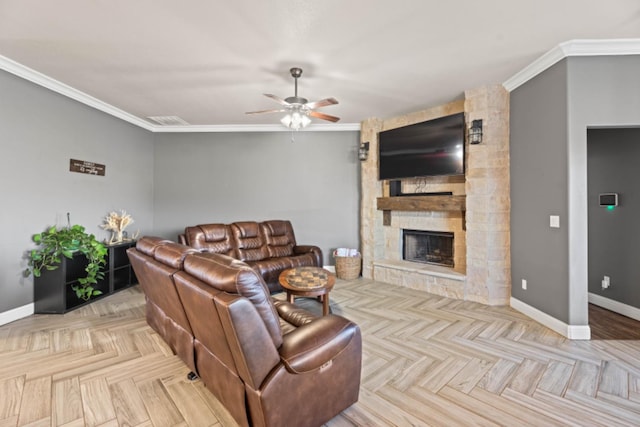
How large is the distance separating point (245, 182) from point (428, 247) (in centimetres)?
341

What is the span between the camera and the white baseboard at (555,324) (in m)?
2.68

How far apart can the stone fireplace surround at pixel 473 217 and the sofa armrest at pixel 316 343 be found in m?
2.70

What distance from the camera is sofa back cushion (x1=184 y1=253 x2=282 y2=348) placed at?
1369 mm

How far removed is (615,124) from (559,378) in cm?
231

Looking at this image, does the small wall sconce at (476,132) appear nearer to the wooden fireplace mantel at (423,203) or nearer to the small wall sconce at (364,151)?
the wooden fireplace mantel at (423,203)

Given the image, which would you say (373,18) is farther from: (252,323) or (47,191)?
(47,191)

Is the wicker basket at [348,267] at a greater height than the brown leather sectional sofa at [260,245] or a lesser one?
lesser

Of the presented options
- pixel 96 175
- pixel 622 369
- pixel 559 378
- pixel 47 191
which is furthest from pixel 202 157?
pixel 622 369

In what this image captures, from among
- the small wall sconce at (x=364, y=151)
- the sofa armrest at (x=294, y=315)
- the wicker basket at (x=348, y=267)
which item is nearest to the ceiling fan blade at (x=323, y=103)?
the sofa armrest at (x=294, y=315)

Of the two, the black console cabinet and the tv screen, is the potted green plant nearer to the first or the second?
the black console cabinet

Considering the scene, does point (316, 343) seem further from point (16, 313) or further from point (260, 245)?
point (16, 313)

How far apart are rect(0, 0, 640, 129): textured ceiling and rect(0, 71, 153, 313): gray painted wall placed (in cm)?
41

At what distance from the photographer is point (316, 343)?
1515 mm

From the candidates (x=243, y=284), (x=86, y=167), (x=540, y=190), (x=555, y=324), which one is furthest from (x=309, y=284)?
(x=86, y=167)
